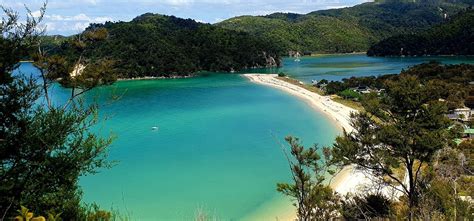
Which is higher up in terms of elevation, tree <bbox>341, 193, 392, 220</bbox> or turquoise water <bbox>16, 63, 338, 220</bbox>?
tree <bbox>341, 193, 392, 220</bbox>

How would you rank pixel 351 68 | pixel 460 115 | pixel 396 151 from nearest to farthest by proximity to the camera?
pixel 396 151 < pixel 460 115 < pixel 351 68

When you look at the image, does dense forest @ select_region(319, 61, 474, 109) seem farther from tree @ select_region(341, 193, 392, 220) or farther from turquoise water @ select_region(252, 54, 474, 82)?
tree @ select_region(341, 193, 392, 220)

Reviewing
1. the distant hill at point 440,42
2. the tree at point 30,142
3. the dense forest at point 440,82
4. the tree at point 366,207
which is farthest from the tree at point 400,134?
the distant hill at point 440,42

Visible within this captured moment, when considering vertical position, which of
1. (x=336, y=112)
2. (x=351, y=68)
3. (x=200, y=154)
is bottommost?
(x=351, y=68)

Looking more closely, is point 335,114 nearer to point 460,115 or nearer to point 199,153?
point 460,115

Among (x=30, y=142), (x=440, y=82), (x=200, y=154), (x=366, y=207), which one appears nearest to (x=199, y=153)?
(x=200, y=154)

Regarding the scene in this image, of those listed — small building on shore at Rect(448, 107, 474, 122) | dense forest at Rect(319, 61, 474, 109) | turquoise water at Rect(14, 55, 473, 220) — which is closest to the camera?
turquoise water at Rect(14, 55, 473, 220)

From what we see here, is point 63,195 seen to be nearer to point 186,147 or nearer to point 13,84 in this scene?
point 13,84

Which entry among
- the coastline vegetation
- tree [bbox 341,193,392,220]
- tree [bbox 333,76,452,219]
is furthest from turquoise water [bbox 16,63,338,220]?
tree [bbox 333,76,452,219]
